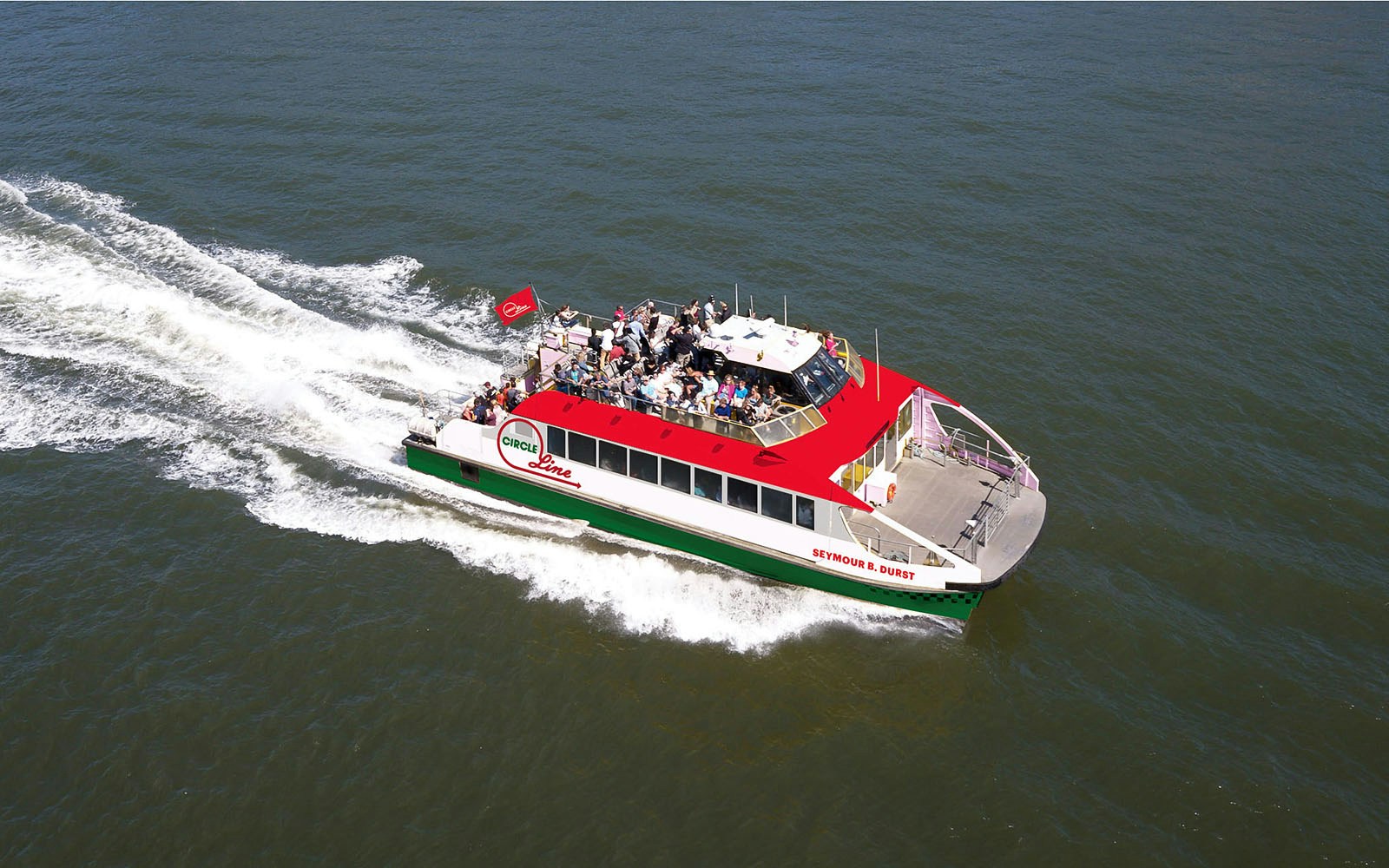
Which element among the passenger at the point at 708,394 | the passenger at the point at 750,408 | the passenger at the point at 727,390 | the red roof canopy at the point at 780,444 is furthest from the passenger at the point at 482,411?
the passenger at the point at 750,408

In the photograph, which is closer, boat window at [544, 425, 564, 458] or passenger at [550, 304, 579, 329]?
boat window at [544, 425, 564, 458]

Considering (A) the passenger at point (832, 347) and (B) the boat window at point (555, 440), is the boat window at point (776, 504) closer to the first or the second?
(A) the passenger at point (832, 347)

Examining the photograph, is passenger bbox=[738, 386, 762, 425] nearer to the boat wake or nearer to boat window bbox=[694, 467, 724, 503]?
boat window bbox=[694, 467, 724, 503]

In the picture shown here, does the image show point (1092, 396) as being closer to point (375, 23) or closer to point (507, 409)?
point (507, 409)

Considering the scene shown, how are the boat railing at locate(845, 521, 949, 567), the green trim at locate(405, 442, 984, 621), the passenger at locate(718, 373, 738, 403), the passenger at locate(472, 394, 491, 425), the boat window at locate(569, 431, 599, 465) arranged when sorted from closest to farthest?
the boat railing at locate(845, 521, 949, 567) → the green trim at locate(405, 442, 984, 621) → the passenger at locate(718, 373, 738, 403) → the boat window at locate(569, 431, 599, 465) → the passenger at locate(472, 394, 491, 425)

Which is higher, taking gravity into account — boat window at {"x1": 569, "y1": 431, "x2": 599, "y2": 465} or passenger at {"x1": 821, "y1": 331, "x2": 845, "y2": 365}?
passenger at {"x1": 821, "y1": 331, "x2": 845, "y2": 365}

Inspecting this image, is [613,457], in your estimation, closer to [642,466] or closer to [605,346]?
[642,466]

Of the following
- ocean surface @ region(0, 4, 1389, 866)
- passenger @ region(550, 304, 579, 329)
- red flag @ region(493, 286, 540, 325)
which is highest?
red flag @ region(493, 286, 540, 325)

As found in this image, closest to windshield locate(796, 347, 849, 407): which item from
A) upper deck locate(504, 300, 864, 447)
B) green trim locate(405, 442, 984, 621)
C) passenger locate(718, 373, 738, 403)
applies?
upper deck locate(504, 300, 864, 447)
